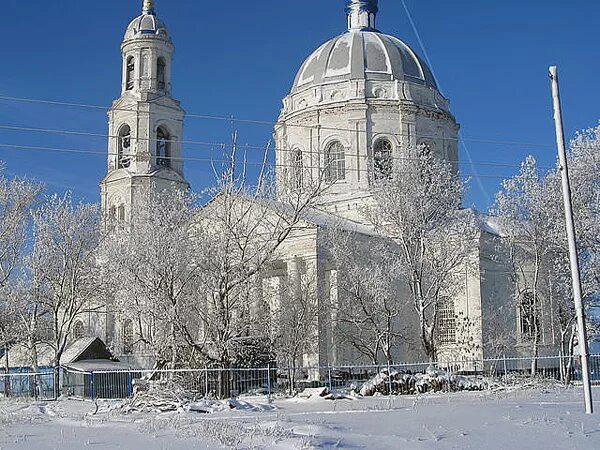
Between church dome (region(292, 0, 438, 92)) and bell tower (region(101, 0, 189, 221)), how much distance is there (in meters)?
7.31

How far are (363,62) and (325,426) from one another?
32005 millimetres

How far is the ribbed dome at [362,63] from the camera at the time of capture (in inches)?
1682

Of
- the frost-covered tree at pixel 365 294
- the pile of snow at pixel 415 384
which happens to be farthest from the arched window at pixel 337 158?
the pile of snow at pixel 415 384

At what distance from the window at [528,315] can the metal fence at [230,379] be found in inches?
76.4

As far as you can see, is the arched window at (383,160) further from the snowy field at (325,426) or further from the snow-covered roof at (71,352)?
the snowy field at (325,426)

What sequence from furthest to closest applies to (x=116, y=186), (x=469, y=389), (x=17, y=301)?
(x=116, y=186) < (x=17, y=301) < (x=469, y=389)

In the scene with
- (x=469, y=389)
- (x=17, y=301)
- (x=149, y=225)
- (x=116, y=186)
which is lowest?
(x=469, y=389)

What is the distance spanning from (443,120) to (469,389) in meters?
22.3

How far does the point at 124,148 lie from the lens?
40656 millimetres

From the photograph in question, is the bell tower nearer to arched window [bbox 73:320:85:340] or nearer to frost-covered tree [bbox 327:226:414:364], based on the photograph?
arched window [bbox 73:320:85:340]

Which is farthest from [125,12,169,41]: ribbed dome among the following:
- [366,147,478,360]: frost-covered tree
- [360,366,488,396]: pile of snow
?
[360,366,488,396]: pile of snow

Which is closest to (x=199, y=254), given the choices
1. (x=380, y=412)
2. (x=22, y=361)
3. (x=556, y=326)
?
(x=380, y=412)

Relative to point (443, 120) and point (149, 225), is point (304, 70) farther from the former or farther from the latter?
point (149, 225)

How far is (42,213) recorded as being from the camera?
31656 mm
